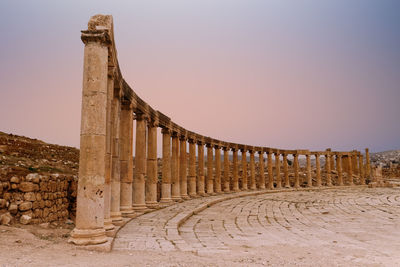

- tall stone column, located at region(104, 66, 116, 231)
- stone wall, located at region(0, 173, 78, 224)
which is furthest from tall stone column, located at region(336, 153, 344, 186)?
stone wall, located at region(0, 173, 78, 224)

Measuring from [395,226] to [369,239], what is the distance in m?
3.20

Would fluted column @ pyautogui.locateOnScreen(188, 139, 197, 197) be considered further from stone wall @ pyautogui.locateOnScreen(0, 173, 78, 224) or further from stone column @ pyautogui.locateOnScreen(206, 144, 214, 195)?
stone wall @ pyautogui.locateOnScreen(0, 173, 78, 224)

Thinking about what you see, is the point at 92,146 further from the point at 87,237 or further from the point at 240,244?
the point at 240,244

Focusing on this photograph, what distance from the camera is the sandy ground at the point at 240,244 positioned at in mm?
6617

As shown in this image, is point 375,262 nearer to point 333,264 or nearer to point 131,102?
point 333,264

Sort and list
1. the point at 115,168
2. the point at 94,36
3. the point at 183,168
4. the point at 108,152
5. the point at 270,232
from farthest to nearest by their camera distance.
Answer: the point at 183,168 < the point at 115,168 < the point at 270,232 < the point at 108,152 < the point at 94,36

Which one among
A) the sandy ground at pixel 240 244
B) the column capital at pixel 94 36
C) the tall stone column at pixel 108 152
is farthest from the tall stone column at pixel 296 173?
the column capital at pixel 94 36

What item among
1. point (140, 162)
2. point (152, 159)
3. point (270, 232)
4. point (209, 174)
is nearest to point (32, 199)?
point (140, 162)

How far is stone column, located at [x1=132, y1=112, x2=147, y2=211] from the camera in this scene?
15.1 m

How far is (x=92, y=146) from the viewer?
26.9ft

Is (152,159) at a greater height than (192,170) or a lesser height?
greater

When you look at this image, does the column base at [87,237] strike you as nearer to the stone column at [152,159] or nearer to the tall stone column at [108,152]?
the tall stone column at [108,152]

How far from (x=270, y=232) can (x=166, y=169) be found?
9665 mm

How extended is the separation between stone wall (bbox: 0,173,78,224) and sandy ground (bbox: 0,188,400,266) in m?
0.43
